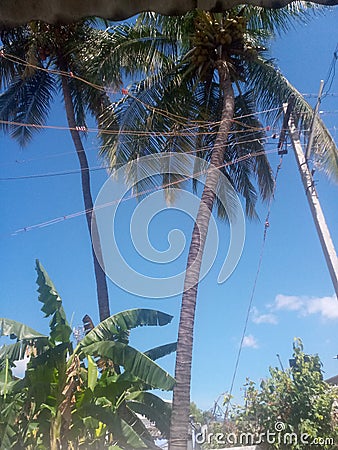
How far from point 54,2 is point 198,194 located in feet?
11.5

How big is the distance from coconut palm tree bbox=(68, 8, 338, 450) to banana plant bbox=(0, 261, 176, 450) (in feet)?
5.35

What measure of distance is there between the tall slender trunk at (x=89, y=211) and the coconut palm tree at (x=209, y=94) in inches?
10.1

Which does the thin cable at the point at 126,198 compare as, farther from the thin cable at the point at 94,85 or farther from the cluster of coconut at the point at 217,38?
the cluster of coconut at the point at 217,38

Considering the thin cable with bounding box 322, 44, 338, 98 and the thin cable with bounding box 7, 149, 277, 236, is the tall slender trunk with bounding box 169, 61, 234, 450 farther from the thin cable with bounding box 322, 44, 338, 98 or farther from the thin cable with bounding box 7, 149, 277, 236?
the thin cable with bounding box 322, 44, 338, 98

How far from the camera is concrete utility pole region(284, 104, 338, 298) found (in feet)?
11.1

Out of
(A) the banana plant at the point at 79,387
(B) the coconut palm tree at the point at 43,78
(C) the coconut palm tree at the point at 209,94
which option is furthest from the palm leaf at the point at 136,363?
(B) the coconut palm tree at the point at 43,78

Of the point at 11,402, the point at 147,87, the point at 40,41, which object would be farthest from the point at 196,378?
the point at 40,41

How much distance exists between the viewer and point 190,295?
11.3 feet

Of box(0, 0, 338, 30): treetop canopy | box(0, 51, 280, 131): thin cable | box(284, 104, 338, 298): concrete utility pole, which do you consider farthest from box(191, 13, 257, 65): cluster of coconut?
box(0, 0, 338, 30): treetop canopy

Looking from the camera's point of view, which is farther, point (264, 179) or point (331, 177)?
point (264, 179)

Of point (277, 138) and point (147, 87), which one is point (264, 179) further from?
point (147, 87)

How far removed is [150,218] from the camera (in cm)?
413

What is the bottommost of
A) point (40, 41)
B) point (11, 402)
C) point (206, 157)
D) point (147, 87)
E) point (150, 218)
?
point (11, 402)

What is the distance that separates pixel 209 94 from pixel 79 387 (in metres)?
3.14
